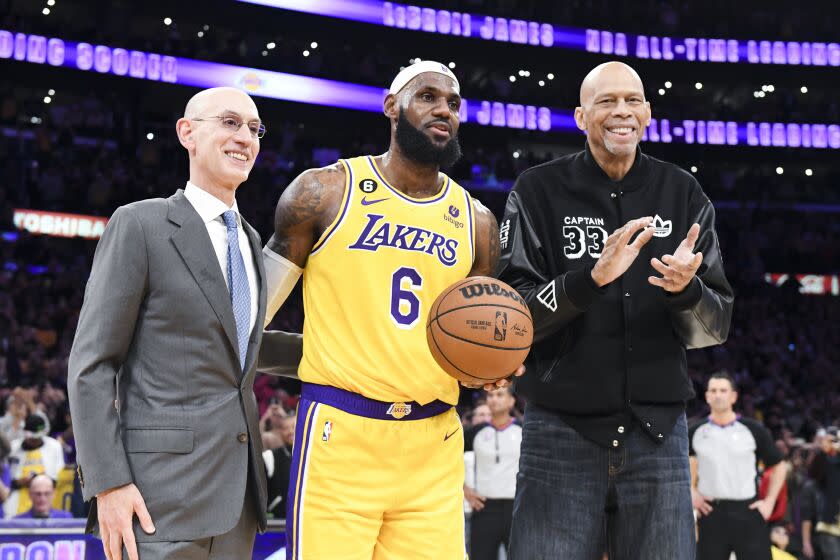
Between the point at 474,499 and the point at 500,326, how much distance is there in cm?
611

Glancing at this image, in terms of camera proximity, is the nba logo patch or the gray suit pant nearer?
the gray suit pant

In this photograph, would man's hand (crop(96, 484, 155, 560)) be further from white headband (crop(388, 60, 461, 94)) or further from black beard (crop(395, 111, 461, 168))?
white headband (crop(388, 60, 461, 94))

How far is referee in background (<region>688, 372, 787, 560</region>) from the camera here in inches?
334

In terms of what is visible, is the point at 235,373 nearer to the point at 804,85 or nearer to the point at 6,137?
the point at 6,137

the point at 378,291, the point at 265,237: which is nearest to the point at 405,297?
the point at 378,291

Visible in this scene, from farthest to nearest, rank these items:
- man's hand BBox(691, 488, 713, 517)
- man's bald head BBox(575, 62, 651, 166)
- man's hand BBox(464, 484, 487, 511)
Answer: man's hand BBox(464, 484, 487, 511)
man's hand BBox(691, 488, 713, 517)
man's bald head BBox(575, 62, 651, 166)

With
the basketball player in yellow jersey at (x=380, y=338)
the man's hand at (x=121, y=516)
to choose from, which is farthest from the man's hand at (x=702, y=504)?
the man's hand at (x=121, y=516)

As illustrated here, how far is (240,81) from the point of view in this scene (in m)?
25.6

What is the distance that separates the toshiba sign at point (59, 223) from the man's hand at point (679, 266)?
18.0 meters

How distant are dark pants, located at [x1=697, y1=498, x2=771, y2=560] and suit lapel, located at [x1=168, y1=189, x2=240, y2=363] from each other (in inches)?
262

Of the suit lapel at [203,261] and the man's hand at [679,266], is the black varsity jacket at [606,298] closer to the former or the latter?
the man's hand at [679,266]

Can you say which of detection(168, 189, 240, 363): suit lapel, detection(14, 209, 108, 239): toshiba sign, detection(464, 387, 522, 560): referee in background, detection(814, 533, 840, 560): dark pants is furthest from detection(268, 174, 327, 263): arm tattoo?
detection(14, 209, 108, 239): toshiba sign

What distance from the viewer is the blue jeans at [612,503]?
3.49 metres

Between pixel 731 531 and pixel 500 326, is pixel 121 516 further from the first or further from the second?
pixel 731 531
